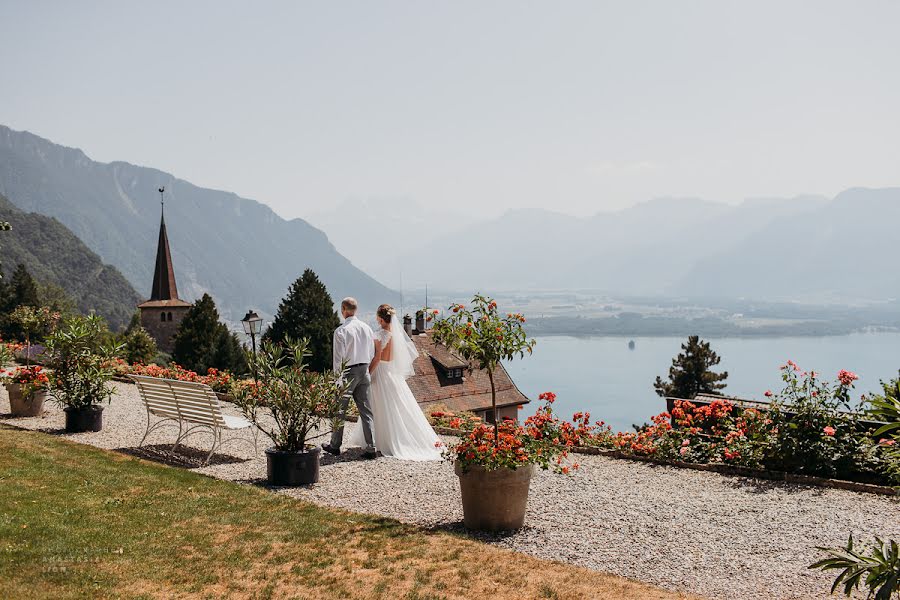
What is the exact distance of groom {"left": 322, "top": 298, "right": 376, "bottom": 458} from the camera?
966 cm

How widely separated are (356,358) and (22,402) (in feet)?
21.0

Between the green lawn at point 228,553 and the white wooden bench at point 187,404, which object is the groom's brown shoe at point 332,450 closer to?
the white wooden bench at point 187,404

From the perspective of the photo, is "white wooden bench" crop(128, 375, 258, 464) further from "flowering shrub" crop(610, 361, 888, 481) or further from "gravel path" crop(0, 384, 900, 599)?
"flowering shrub" crop(610, 361, 888, 481)

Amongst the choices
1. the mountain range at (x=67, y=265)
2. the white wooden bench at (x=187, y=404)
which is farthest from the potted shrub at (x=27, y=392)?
the mountain range at (x=67, y=265)

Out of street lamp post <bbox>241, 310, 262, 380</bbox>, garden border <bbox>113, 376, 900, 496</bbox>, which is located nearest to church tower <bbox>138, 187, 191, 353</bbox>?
street lamp post <bbox>241, 310, 262, 380</bbox>

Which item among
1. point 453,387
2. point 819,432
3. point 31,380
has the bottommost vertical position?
point 453,387

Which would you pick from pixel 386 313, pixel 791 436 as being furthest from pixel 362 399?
pixel 791 436

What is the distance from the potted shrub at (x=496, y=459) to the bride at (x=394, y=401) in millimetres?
3255

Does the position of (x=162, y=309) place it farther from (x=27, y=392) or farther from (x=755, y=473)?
(x=755, y=473)

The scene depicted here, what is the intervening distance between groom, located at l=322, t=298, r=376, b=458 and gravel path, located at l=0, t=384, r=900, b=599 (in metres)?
0.27

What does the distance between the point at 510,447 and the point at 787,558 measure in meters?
2.28

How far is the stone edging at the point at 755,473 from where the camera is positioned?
26.4 feet

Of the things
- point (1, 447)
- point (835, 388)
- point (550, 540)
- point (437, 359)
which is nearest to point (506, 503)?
point (550, 540)

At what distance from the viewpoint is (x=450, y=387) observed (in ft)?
148
